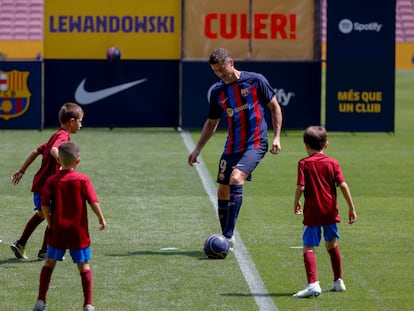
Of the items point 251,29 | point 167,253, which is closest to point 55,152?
point 167,253

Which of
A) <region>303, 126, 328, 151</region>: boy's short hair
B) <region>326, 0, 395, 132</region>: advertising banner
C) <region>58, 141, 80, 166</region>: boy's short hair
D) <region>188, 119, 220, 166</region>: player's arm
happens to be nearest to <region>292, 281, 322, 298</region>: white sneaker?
<region>303, 126, 328, 151</region>: boy's short hair

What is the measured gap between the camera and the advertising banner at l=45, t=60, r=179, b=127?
22906mm

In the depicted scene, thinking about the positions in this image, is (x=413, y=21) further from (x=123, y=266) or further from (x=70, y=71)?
(x=123, y=266)

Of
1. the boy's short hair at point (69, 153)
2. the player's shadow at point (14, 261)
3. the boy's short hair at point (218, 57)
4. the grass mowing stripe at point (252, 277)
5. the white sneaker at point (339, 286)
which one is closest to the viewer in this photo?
the boy's short hair at point (69, 153)

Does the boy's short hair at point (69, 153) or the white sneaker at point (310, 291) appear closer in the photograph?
the boy's short hair at point (69, 153)

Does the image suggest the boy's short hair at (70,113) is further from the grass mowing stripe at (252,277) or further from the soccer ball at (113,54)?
the soccer ball at (113,54)

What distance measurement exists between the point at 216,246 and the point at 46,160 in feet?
5.70

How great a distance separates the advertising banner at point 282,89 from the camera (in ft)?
75.4

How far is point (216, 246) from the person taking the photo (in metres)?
10.6

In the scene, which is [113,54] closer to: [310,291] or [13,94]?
[13,94]

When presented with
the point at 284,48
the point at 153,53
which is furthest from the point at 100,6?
the point at 284,48

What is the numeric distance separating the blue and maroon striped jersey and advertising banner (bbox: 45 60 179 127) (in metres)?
11.9

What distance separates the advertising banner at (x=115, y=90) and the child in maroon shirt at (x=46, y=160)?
12.1 meters

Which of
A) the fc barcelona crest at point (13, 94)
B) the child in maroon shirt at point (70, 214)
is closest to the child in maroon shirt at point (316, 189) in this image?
the child in maroon shirt at point (70, 214)
